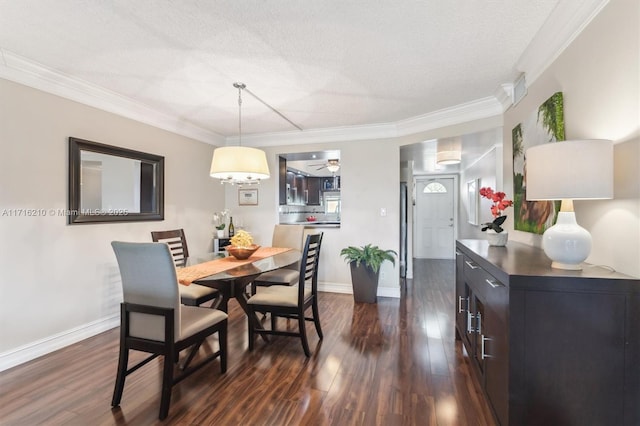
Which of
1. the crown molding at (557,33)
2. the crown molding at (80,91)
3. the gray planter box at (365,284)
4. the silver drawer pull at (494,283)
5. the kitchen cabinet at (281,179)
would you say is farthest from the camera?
the kitchen cabinet at (281,179)

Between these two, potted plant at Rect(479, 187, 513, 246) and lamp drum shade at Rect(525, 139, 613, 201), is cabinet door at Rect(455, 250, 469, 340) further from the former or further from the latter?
lamp drum shade at Rect(525, 139, 613, 201)

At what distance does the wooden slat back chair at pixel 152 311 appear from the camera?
5.91 feet

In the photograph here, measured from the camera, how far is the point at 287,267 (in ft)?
11.5

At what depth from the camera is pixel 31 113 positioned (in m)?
2.54

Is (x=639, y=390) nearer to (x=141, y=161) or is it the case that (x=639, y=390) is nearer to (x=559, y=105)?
(x=559, y=105)

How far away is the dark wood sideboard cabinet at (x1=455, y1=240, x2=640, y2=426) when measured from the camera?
3.93ft

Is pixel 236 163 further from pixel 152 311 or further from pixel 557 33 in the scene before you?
pixel 557 33

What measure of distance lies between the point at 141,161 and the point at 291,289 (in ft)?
7.61

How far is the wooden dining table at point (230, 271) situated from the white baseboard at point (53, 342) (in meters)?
1.15

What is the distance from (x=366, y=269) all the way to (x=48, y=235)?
3279 millimetres

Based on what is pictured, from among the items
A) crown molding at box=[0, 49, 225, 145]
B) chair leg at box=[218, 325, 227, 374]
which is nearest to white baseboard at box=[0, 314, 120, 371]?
chair leg at box=[218, 325, 227, 374]

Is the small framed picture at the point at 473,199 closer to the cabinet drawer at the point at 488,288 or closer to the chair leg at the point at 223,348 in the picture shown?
the cabinet drawer at the point at 488,288

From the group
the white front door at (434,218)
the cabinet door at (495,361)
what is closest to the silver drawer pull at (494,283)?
the cabinet door at (495,361)

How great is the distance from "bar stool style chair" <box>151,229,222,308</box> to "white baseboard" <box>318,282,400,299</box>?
190 cm
